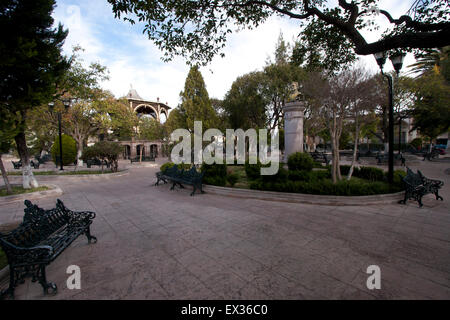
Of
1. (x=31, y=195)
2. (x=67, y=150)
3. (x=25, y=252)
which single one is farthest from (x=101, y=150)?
(x=25, y=252)

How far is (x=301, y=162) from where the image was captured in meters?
8.09

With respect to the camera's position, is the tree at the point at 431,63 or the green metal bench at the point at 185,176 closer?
the green metal bench at the point at 185,176

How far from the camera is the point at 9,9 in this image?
6719 mm

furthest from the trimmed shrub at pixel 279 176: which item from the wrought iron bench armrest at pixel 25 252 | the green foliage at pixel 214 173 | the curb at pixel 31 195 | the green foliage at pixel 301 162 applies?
the curb at pixel 31 195

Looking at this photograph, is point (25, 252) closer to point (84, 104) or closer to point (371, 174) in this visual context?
point (371, 174)

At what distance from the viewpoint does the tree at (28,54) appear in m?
6.25

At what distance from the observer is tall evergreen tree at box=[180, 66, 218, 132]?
858 inches

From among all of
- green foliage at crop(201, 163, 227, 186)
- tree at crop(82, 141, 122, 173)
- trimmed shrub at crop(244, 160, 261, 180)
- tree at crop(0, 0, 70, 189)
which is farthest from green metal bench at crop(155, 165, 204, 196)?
tree at crop(82, 141, 122, 173)

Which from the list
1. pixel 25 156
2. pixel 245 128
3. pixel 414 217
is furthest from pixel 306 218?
pixel 245 128

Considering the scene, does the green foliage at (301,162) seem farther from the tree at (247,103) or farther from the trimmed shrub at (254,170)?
the tree at (247,103)

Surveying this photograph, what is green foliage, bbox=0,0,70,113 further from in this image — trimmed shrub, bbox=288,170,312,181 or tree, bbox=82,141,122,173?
trimmed shrub, bbox=288,170,312,181

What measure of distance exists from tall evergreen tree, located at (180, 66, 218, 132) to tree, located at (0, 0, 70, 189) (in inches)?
543

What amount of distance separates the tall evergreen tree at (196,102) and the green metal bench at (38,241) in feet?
60.8

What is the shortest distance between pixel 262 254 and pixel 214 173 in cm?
552
